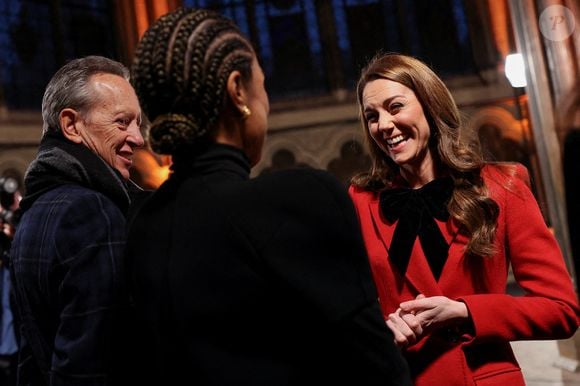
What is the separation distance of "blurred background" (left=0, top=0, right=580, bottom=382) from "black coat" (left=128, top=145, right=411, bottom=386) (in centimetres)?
930

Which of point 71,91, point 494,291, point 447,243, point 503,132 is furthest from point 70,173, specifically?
point 503,132

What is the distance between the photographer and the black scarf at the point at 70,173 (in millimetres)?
1517

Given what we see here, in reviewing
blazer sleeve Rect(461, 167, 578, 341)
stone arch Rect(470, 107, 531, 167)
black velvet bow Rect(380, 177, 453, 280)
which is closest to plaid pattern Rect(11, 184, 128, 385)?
black velvet bow Rect(380, 177, 453, 280)

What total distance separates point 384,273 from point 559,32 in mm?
4510

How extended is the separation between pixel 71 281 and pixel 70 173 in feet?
0.93

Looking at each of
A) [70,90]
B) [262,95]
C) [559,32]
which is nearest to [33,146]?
[559,32]

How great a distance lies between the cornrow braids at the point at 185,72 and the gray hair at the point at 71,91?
24.7 inches

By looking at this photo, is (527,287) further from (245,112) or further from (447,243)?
(245,112)

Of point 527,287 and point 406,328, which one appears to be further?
point 527,287

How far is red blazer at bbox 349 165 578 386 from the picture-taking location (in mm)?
1582

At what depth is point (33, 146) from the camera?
36.0ft

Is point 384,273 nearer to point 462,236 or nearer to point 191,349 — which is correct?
point 462,236

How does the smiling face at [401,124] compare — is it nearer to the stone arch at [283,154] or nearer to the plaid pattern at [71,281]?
the plaid pattern at [71,281]

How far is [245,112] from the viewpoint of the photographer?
1.07m
